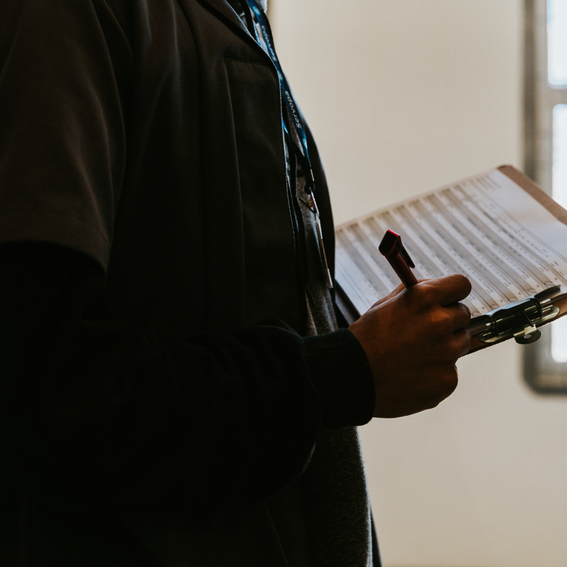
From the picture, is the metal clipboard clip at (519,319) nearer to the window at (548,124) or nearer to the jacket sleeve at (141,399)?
the jacket sleeve at (141,399)

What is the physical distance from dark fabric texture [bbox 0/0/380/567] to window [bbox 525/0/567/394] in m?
1.65

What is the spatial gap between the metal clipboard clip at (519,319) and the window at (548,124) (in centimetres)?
148

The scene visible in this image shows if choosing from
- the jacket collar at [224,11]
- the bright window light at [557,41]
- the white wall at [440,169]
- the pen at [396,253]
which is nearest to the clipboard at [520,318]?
the pen at [396,253]

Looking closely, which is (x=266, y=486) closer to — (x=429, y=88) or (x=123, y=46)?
(x=123, y=46)

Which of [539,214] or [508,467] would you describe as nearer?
[539,214]

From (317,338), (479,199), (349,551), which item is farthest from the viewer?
(479,199)

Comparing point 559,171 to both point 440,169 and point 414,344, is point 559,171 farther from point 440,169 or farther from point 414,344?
point 414,344

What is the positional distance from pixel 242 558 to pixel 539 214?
1.74ft

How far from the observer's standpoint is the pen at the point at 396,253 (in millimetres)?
415

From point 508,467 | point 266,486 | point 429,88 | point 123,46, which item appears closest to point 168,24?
point 123,46

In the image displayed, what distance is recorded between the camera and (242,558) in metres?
0.42

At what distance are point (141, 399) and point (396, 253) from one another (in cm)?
25

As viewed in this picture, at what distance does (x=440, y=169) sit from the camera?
186cm

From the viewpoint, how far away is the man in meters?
0.32
